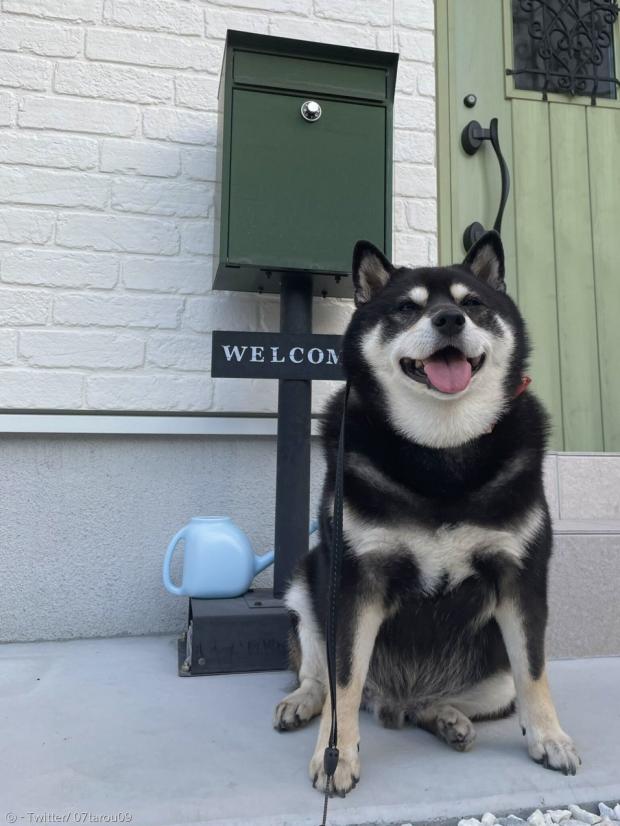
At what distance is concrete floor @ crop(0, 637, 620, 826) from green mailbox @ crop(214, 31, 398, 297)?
140 cm

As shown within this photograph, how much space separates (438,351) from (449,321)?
3.4 inches

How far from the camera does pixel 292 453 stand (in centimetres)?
219

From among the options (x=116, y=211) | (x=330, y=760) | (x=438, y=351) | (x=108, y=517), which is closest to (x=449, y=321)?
(x=438, y=351)

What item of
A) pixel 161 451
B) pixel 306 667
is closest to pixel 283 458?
pixel 161 451

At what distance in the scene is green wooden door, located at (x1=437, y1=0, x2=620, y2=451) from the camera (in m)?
2.96

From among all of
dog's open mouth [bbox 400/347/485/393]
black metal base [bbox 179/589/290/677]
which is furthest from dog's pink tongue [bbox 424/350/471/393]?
black metal base [bbox 179/589/290/677]

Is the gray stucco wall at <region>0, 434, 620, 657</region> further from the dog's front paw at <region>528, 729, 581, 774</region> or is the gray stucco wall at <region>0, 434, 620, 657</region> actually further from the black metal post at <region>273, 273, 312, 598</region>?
the dog's front paw at <region>528, 729, 581, 774</region>

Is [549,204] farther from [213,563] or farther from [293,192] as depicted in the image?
[213,563]

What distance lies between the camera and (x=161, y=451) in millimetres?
2445

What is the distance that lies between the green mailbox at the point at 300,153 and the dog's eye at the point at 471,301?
0.73m

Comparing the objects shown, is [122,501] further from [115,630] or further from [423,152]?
[423,152]

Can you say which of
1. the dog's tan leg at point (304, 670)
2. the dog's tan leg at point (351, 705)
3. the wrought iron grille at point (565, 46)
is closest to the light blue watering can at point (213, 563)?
the dog's tan leg at point (304, 670)

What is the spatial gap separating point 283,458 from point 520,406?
926 mm

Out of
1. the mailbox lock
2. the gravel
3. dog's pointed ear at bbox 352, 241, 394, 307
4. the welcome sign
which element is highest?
the mailbox lock
